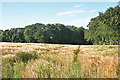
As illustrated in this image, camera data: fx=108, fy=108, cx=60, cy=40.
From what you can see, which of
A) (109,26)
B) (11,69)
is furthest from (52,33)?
(109,26)

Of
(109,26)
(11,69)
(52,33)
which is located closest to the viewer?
(11,69)

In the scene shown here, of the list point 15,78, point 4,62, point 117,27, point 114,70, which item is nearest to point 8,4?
point 4,62

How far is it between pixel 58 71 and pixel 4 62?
105cm

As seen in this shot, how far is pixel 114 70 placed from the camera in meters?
1.38

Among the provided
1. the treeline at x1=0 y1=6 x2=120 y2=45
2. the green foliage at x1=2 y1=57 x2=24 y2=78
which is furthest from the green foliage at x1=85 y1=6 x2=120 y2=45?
the green foliage at x1=2 y1=57 x2=24 y2=78

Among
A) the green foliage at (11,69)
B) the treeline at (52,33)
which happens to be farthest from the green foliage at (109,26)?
the green foliage at (11,69)

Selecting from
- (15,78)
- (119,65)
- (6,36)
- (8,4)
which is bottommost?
(15,78)

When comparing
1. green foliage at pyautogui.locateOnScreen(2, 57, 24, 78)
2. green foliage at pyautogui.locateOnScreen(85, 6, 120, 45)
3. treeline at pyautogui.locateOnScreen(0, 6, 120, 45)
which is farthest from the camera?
green foliage at pyautogui.locateOnScreen(85, 6, 120, 45)

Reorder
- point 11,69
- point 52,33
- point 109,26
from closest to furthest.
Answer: point 11,69, point 52,33, point 109,26

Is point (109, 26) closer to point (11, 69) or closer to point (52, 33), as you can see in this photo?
point (52, 33)

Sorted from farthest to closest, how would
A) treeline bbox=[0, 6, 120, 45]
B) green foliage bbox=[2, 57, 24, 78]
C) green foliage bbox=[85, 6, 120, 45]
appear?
green foliage bbox=[85, 6, 120, 45], treeline bbox=[0, 6, 120, 45], green foliage bbox=[2, 57, 24, 78]

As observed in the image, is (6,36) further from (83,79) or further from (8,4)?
(83,79)

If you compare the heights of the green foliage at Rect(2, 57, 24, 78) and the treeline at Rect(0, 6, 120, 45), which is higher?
the treeline at Rect(0, 6, 120, 45)

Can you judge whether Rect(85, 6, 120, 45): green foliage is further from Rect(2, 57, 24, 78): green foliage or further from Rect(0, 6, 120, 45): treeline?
Rect(2, 57, 24, 78): green foliage
